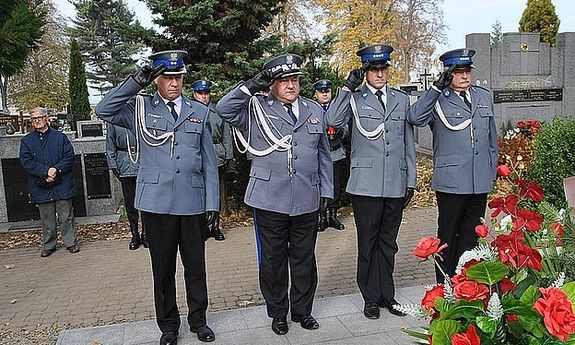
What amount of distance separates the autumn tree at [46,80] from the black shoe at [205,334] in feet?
119

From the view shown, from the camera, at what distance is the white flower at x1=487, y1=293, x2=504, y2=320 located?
63.1 inches

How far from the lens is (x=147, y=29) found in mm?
8547

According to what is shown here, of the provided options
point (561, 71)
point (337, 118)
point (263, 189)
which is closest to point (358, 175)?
point (337, 118)

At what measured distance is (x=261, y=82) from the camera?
398cm

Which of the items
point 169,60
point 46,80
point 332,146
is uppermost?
point 46,80

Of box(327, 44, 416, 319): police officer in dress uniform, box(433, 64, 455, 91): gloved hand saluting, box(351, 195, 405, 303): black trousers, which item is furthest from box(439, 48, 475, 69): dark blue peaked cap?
box(351, 195, 405, 303): black trousers

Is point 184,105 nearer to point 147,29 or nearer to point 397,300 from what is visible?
point 397,300

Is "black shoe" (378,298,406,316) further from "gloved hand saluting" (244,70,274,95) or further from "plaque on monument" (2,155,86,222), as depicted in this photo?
"plaque on monument" (2,155,86,222)

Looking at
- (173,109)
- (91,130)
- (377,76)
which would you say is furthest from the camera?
(91,130)

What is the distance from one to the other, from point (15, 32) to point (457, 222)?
7507 millimetres

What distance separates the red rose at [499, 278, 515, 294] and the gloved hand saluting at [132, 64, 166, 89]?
2.73 meters

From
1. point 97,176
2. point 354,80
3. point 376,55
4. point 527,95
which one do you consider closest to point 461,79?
→ point 376,55

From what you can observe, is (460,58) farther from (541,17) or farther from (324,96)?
(541,17)

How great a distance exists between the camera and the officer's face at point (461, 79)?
4.47 meters
